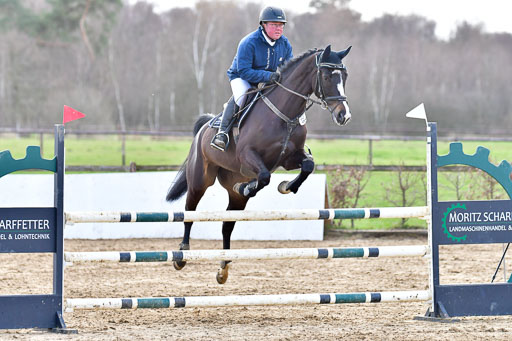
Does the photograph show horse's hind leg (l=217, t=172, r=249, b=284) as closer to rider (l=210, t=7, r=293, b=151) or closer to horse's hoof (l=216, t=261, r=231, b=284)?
horse's hoof (l=216, t=261, r=231, b=284)

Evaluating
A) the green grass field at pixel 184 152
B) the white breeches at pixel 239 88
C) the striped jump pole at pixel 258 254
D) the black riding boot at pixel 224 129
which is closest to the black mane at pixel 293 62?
the white breeches at pixel 239 88

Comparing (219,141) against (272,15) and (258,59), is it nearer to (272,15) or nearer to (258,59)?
(258,59)

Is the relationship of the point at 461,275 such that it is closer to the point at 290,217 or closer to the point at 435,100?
the point at 290,217

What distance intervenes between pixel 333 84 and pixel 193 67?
3157 cm

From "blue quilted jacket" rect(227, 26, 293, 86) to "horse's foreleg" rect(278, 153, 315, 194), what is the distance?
74 cm

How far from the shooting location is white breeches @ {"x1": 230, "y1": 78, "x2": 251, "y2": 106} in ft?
20.6

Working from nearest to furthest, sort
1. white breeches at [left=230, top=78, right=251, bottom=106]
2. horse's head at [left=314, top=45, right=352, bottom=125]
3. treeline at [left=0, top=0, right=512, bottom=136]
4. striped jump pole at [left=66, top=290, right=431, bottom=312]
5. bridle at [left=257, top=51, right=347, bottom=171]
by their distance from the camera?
striped jump pole at [left=66, top=290, right=431, bottom=312], horse's head at [left=314, top=45, right=352, bottom=125], bridle at [left=257, top=51, right=347, bottom=171], white breeches at [left=230, top=78, right=251, bottom=106], treeline at [left=0, top=0, right=512, bottom=136]

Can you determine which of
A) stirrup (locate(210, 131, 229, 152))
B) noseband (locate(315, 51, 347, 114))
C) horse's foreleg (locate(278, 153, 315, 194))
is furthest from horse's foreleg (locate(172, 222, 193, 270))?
noseband (locate(315, 51, 347, 114))

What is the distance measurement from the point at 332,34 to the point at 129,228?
97.4 feet

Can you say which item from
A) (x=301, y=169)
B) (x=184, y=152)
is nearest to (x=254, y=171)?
(x=301, y=169)

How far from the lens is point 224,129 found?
20.6 ft

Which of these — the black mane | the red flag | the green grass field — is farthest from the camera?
the green grass field

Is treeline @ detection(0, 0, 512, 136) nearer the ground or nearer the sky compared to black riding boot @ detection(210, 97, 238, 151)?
nearer the sky

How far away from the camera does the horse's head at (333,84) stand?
5398 millimetres
